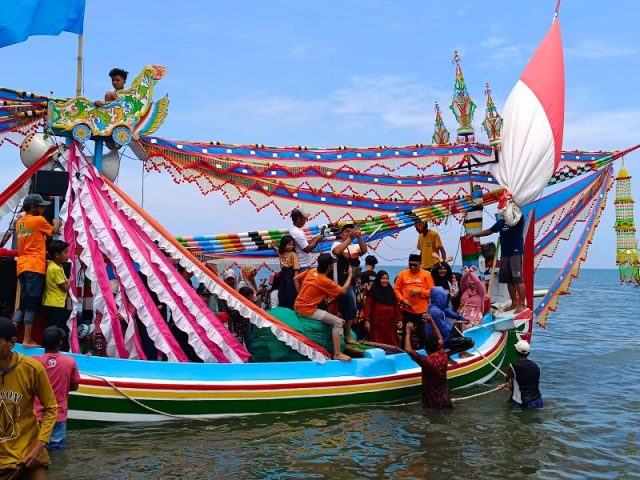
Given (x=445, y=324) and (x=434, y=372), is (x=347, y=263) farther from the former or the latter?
(x=434, y=372)

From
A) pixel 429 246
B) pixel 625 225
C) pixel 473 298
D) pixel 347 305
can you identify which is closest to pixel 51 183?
pixel 347 305

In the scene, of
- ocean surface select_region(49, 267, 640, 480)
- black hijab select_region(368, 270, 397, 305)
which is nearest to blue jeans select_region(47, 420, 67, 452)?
ocean surface select_region(49, 267, 640, 480)

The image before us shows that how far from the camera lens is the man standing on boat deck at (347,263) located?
8500 millimetres

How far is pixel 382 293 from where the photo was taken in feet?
29.7

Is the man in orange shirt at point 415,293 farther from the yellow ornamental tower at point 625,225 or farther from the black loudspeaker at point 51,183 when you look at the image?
the yellow ornamental tower at point 625,225

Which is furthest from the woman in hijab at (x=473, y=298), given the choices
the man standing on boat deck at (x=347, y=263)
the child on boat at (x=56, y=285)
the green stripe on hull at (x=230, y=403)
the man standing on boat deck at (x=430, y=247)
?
the child on boat at (x=56, y=285)

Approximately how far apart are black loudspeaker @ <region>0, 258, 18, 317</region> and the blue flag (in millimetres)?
2751

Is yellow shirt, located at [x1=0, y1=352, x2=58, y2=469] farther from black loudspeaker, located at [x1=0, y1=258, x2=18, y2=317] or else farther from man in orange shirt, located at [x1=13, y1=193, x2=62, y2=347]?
black loudspeaker, located at [x1=0, y1=258, x2=18, y2=317]

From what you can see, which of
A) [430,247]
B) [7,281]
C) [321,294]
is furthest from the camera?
[430,247]

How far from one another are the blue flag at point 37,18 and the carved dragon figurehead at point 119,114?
0.98 metres

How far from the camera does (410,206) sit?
10734 millimetres

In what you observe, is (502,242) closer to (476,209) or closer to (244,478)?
(476,209)

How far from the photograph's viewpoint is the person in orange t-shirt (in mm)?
7906

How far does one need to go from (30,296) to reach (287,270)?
11.2ft
